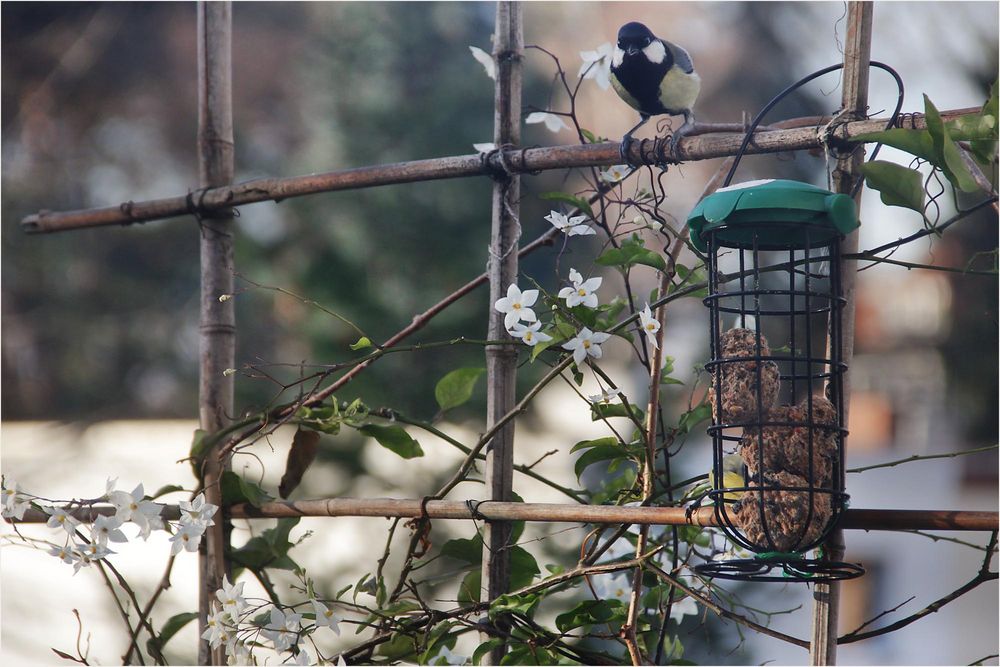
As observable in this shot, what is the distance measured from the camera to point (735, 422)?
1155 millimetres

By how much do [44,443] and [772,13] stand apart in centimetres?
381

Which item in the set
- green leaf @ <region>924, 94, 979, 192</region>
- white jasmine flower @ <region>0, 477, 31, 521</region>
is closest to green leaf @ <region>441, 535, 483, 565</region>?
white jasmine flower @ <region>0, 477, 31, 521</region>

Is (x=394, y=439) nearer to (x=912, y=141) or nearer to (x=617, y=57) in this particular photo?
(x=617, y=57)

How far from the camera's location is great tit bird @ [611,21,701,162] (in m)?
1.47

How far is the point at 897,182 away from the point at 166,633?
3.83ft

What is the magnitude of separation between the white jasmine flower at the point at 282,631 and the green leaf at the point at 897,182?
0.85 metres

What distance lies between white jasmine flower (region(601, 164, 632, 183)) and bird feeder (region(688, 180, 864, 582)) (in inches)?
9.1

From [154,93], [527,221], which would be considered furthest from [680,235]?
[154,93]

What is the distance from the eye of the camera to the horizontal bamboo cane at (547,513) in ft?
3.53

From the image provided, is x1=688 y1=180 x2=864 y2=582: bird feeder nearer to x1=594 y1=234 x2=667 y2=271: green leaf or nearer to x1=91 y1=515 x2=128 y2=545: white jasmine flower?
x1=594 y1=234 x2=667 y2=271: green leaf

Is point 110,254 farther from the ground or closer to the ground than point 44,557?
farther from the ground

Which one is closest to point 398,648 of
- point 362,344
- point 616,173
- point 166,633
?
point 166,633

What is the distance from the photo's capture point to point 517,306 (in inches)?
49.0

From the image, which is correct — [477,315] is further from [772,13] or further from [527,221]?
[772,13]
